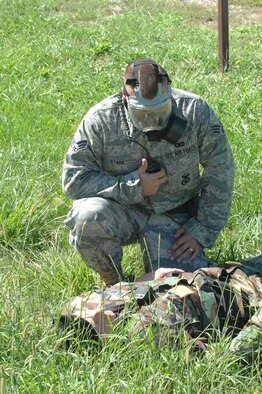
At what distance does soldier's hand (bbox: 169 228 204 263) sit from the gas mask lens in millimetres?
680

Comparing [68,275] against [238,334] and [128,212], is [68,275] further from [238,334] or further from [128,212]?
[238,334]

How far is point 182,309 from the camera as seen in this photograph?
3.73 metres

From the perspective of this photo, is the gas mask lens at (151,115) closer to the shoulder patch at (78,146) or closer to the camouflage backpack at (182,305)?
the shoulder patch at (78,146)

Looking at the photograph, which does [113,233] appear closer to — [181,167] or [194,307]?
[181,167]

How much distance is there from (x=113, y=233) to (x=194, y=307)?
0.90 meters

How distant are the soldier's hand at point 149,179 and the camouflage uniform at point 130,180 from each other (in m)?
0.03

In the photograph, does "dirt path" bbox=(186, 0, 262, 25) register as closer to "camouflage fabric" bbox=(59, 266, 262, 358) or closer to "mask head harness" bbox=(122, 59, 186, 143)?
"mask head harness" bbox=(122, 59, 186, 143)

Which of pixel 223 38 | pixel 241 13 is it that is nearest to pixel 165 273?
pixel 223 38

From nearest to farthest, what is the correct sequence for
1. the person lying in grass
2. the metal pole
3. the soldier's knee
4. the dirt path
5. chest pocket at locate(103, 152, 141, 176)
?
the person lying in grass
the soldier's knee
chest pocket at locate(103, 152, 141, 176)
the metal pole
the dirt path

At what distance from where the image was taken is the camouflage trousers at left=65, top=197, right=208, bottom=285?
14.8 ft

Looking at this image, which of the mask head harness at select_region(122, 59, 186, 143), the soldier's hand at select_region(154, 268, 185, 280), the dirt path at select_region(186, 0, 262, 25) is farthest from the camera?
the dirt path at select_region(186, 0, 262, 25)

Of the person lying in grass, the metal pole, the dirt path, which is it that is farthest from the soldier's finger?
the dirt path

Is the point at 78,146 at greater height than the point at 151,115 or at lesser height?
lesser

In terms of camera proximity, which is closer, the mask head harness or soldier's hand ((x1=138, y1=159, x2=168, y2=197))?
the mask head harness
